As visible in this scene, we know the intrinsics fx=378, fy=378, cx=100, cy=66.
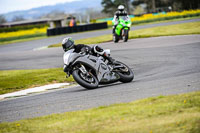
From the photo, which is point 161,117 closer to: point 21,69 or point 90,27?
point 21,69

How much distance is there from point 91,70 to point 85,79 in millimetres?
379

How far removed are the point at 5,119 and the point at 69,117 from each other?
1.68 metres

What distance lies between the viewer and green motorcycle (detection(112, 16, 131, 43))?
880 inches

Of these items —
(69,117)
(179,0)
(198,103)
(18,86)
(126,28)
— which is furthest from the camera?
(179,0)

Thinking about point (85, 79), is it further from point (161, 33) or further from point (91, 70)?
point (161, 33)

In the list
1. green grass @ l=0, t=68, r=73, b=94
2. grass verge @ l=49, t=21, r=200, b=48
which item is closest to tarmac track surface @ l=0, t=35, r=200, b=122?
green grass @ l=0, t=68, r=73, b=94

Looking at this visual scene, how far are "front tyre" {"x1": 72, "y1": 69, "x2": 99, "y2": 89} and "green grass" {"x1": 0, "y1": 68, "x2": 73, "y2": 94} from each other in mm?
3390

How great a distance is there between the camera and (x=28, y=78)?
14.3 metres

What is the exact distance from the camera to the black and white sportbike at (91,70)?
958cm

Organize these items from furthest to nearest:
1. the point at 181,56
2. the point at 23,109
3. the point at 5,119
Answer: the point at 181,56, the point at 23,109, the point at 5,119

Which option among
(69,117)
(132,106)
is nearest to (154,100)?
(132,106)

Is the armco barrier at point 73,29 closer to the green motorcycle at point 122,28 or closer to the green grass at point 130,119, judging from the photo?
the green motorcycle at point 122,28

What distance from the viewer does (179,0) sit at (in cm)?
6731

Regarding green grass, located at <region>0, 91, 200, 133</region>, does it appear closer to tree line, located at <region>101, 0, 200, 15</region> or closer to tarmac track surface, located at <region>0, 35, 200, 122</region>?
tarmac track surface, located at <region>0, 35, 200, 122</region>
